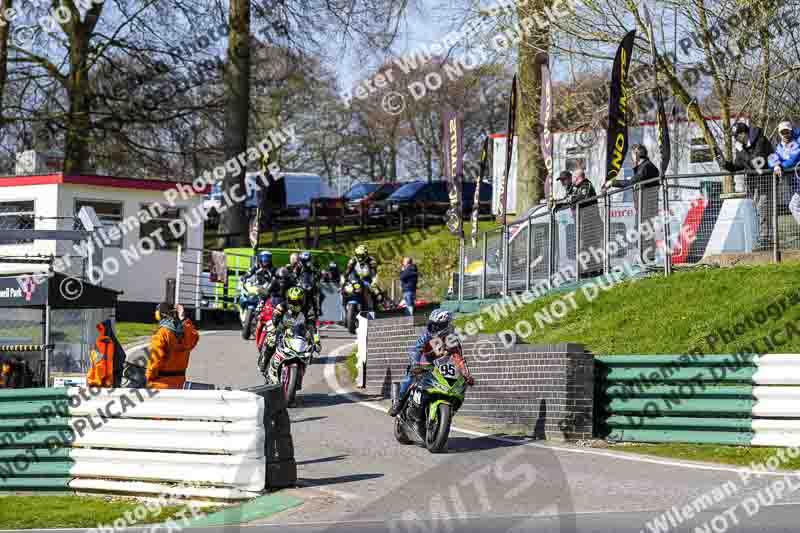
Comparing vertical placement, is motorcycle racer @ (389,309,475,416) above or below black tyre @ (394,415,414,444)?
above

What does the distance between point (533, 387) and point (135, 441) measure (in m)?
4.83

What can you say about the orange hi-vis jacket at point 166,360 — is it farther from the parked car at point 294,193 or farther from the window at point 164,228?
the parked car at point 294,193

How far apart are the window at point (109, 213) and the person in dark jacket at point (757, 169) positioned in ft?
59.2

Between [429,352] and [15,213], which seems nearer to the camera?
[429,352]

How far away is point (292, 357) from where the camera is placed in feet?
51.0

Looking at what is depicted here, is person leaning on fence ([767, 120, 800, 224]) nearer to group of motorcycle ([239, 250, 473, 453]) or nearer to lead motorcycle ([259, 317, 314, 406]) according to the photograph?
group of motorcycle ([239, 250, 473, 453])

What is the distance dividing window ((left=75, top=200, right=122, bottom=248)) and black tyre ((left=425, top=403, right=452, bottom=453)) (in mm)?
19382

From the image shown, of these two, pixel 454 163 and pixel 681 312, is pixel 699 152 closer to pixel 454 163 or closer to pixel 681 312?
pixel 454 163

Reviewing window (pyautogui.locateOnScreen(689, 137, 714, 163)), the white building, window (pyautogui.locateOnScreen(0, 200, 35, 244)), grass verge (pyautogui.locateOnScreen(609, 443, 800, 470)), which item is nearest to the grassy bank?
grass verge (pyautogui.locateOnScreen(609, 443, 800, 470))

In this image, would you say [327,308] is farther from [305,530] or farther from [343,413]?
[305,530]

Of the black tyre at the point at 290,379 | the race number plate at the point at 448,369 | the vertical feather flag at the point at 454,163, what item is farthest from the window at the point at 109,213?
the race number plate at the point at 448,369

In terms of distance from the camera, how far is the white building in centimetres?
2992

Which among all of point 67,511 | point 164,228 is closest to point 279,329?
point 67,511

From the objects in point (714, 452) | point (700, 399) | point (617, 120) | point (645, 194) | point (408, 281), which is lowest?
point (714, 452)
